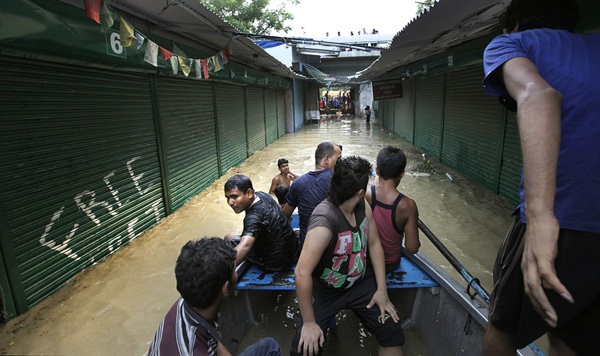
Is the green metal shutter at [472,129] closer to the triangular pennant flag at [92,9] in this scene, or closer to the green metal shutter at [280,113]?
the triangular pennant flag at [92,9]

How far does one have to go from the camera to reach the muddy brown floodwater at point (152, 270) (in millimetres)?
3037

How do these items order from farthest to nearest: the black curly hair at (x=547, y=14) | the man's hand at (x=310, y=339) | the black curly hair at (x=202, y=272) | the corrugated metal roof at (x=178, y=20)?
1. the corrugated metal roof at (x=178, y=20)
2. the man's hand at (x=310, y=339)
3. the black curly hair at (x=202, y=272)
4. the black curly hair at (x=547, y=14)

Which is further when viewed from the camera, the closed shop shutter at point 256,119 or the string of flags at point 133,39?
the closed shop shutter at point 256,119

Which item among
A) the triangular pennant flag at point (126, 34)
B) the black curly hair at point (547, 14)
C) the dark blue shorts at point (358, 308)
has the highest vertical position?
the triangular pennant flag at point (126, 34)

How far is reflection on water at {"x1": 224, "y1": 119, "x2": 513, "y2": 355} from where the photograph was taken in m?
2.97

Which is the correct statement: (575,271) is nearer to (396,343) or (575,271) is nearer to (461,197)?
(396,343)

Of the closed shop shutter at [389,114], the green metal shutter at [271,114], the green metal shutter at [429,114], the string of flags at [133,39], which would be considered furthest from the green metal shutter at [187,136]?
the closed shop shutter at [389,114]

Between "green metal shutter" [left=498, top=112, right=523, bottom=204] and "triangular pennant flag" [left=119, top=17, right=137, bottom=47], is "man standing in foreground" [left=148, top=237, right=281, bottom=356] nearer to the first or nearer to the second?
"triangular pennant flag" [left=119, top=17, right=137, bottom=47]

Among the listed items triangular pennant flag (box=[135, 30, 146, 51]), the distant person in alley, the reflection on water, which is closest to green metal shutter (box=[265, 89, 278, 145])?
the reflection on water

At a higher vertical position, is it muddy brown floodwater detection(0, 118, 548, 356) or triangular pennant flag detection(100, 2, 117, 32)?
triangular pennant flag detection(100, 2, 117, 32)

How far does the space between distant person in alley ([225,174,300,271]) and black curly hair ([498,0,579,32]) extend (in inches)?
86.5

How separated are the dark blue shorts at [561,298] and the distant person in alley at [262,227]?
1852 mm

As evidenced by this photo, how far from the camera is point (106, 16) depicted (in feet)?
11.0

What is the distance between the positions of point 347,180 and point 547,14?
1267 millimetres
